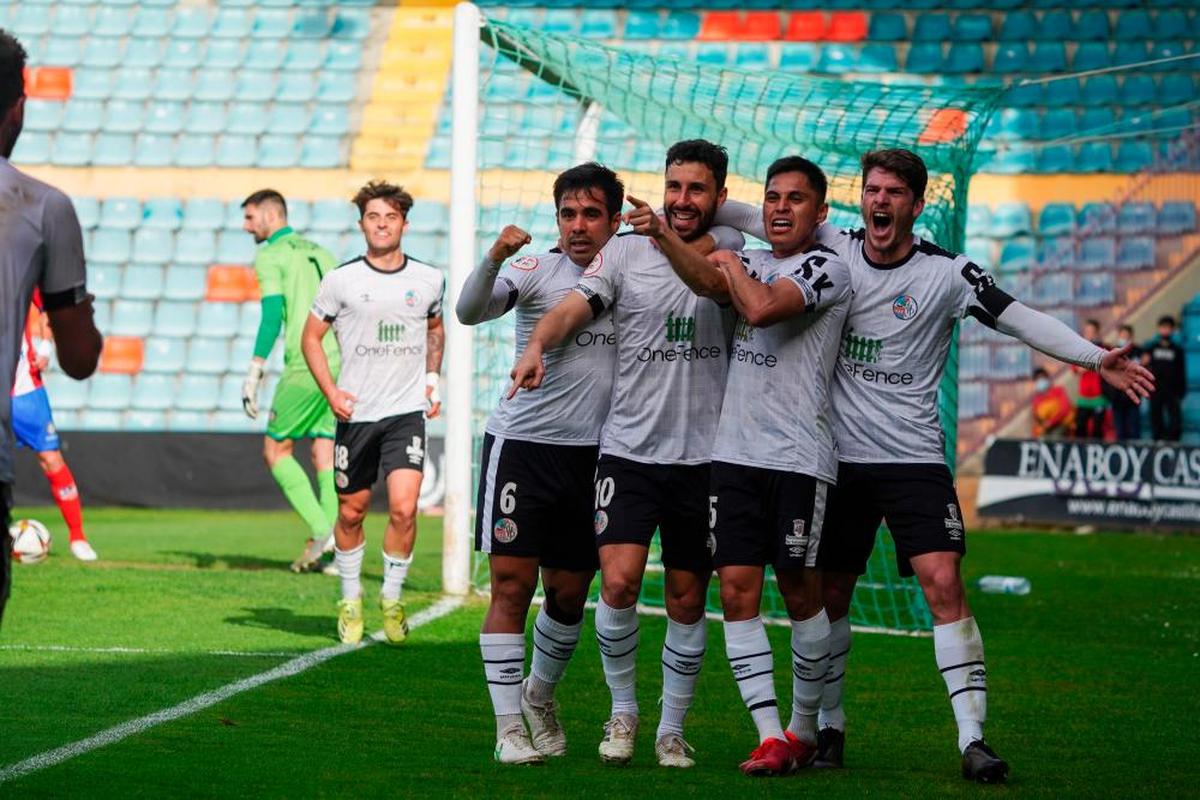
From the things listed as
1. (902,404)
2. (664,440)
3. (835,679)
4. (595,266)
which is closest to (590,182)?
(595,266)

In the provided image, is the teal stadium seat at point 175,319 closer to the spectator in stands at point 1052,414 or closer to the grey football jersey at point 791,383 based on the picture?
the spectator in stands at point 1052,414

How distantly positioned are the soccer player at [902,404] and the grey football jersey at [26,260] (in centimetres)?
259

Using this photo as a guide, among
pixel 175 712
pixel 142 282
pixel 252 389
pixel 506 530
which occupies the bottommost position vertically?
pixel 175 712

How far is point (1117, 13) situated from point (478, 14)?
14920 mm

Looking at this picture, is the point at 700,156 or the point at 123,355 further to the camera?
the point at 123,355

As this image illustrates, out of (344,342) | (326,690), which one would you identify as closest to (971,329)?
(344,342)

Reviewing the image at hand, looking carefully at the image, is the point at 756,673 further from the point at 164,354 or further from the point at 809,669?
the point at 164,354

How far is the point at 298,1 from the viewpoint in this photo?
25.5m

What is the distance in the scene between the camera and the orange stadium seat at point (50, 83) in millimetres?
A: 24469

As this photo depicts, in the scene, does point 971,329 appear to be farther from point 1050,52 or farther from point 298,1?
point 298,1

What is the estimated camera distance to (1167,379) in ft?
64.8

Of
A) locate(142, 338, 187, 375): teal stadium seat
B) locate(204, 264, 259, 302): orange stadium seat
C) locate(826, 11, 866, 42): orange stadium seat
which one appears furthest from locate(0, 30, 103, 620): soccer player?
locate(826, 11, 866, 42): orange stadium seat

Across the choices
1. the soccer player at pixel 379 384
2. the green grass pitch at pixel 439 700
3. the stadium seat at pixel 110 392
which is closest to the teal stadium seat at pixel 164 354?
the stadium seat at pixel 110 392

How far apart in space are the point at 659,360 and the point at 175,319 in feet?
56.8
